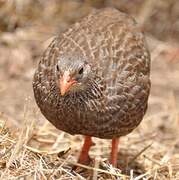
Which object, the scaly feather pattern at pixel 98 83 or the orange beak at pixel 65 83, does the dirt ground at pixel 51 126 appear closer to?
the scaly feather pattern at pixel 98 83

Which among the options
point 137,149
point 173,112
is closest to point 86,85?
point 137,149

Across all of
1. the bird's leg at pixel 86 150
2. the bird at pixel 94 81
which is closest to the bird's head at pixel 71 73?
the bird at pixel 94 81

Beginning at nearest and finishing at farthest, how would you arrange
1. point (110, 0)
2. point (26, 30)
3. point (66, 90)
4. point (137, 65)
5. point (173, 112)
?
point (66, 90) < point (137, 65) < point (173, 112) < point (26, 30) < point (110, 0)

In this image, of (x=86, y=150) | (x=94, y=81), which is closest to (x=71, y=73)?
(x=94, y=81)

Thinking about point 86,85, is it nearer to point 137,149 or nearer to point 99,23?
point 99,23

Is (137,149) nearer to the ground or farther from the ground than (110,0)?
nearer to the ground

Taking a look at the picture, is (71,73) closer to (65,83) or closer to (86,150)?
(65,83)
